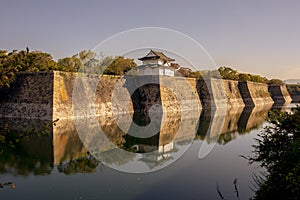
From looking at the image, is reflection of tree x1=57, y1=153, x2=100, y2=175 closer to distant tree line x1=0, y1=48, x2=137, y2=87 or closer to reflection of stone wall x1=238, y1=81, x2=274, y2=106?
distant tree line x1=0, y1=48, x2=137, y2=87

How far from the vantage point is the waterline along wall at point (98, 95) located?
17.5 m

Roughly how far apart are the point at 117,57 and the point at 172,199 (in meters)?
32.3

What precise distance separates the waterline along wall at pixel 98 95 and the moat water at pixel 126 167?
192 inches

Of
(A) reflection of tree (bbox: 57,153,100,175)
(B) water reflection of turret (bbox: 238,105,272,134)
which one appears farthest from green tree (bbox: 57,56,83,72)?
(A) reflection of tree (bbox: 57,153,100,175)

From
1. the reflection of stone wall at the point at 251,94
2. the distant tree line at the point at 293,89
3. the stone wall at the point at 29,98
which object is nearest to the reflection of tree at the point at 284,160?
the stone wall at the point at 29,98

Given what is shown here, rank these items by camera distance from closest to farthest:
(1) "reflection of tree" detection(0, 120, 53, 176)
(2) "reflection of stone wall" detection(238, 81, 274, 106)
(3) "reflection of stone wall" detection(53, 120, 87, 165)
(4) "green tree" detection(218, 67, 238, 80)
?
(1) "reflection of tree" detection(0, 120, 53, 176) → (3) "reflection of stone wall" detection(53, 120, 87, 165) → (2) "reflection of stone wall" detection(238, 81, 274, 106) → (4) "green tree" detection(218, 67, 238, 80)

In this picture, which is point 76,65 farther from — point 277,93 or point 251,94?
point 277,93

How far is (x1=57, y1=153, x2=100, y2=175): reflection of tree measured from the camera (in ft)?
24.4

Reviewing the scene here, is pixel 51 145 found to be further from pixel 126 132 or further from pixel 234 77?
pixel 234 77

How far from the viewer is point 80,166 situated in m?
7.91

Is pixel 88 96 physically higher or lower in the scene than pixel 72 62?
lower

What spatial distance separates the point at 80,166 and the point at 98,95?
1298 centimetres

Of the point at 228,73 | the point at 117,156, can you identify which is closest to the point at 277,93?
the point at 228,73

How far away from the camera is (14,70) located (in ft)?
5.63
